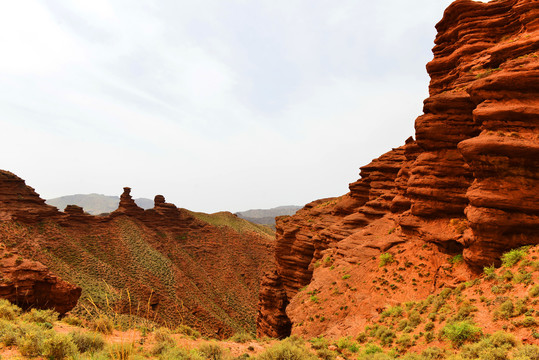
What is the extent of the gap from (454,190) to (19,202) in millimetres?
78813

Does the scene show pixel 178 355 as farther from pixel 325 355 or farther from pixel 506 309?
pixel 506 309

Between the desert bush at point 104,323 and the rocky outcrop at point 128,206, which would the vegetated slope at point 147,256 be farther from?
the desert bush at point 104,323

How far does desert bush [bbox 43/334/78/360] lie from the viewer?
6.88 metres

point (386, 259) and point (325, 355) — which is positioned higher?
point (386, 259)

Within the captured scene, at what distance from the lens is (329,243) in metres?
30.8

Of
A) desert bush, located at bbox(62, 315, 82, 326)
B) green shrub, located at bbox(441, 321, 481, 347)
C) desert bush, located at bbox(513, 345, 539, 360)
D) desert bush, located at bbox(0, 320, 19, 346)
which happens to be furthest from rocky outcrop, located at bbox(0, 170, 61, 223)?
desert bush, located at bbox(513, 345, 539, 360)

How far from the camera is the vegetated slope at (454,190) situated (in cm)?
1443

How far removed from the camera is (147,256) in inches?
2630

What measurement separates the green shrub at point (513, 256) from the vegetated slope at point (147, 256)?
36.4 m

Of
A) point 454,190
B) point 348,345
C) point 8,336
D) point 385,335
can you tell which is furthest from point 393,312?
point 8,336

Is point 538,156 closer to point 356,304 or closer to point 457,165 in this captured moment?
point 457,165

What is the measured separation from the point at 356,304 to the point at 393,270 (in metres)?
4.06

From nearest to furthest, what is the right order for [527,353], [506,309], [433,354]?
[527,353], [433,354], [506,309]

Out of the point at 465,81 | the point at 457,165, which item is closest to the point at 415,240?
the point at 457,165
